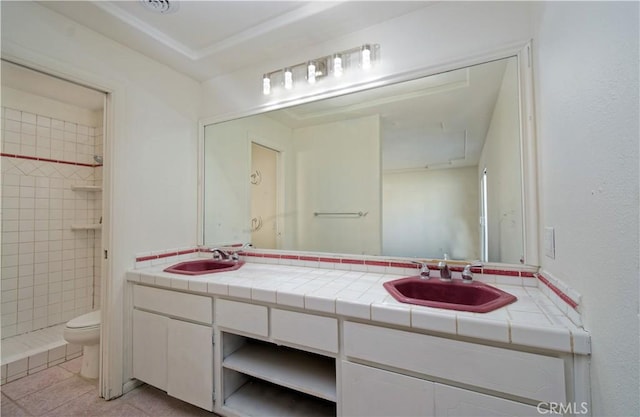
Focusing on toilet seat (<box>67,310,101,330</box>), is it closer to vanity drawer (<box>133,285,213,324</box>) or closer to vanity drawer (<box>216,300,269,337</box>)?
vanity drawer (<box>133,285,213,324</box>)

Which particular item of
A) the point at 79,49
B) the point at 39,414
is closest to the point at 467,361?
the point at 39,414

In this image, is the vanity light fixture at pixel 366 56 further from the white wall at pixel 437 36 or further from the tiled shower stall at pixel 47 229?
the tiled shower stall at pixel 47 229

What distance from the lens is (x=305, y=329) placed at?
120 cm

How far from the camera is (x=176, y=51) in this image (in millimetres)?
1856

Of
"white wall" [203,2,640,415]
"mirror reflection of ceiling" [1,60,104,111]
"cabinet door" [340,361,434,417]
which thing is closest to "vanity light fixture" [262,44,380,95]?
"white wall" [203,2,640,415]

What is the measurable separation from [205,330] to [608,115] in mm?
1819

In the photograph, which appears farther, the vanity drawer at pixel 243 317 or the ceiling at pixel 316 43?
the ceiling at pixel 316 43

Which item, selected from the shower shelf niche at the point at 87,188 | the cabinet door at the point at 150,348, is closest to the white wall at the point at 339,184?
the cabinet door at the point at 150,348

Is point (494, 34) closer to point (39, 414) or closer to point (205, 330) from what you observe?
point (205, 330)

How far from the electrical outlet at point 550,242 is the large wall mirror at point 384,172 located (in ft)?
0.53

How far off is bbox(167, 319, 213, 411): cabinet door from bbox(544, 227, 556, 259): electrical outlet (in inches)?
66.1

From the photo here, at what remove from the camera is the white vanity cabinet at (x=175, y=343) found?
146 cm

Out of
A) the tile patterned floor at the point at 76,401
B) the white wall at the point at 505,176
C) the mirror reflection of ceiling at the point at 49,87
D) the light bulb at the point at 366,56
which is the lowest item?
the tile patterned floor at the point at 76,401

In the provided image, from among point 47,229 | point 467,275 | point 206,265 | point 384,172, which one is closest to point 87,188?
point 47,229
